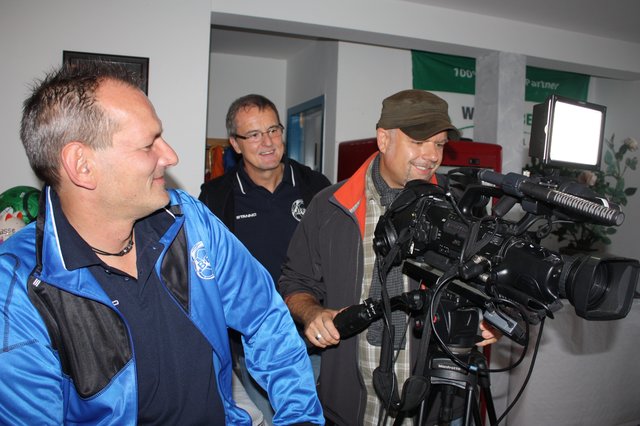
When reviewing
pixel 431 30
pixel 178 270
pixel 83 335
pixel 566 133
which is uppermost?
pixel 431 30

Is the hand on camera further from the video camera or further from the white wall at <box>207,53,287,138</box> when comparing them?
the white wall at <box>207,53,287,138</box>

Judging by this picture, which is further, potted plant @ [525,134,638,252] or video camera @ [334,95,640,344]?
Answer: potted plant @ [525,134,638,252]

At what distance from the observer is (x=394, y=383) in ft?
3.28

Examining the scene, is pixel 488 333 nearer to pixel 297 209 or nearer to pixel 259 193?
pixel 297 209

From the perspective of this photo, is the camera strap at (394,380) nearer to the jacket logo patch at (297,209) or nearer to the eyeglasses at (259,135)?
the jacket logo patch at (297,209)

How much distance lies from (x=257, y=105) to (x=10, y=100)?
1702 millimetres

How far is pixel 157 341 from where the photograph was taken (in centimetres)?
98

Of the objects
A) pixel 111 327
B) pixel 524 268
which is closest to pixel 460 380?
pixel 524 268

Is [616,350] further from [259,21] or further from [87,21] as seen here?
[87,21]

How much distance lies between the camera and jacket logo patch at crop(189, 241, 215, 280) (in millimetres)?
1062

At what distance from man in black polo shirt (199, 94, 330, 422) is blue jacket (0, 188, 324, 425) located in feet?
2.93

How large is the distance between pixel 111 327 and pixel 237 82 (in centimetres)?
558

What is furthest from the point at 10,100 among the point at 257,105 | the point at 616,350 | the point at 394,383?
the point at 616,350

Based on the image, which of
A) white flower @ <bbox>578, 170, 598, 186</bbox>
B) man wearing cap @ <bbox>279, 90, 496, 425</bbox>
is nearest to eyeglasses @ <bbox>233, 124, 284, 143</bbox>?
man wearing cap @ <bbox>279, 90, 496, 425</bbox>
